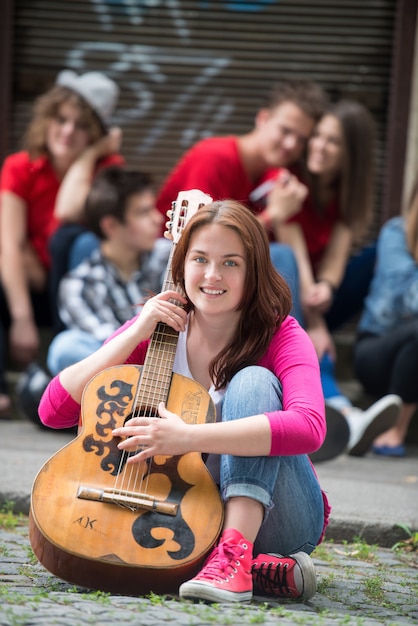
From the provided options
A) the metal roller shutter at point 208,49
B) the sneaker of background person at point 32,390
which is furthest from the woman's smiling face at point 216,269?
the metal roller shutter at point 208,49

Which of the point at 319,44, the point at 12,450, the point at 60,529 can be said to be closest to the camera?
the point at 60,529

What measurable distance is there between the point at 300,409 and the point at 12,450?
6.50 feet

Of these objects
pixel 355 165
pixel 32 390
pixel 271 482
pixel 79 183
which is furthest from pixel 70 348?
pixel 271 482

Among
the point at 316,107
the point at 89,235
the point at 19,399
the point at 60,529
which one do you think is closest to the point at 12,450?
the point at 19,399

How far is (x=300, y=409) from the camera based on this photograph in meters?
2.52

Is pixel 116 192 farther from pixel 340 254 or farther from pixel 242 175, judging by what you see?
pixel 340 254

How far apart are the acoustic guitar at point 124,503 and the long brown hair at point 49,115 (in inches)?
111

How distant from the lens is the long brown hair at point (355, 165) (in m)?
5.07

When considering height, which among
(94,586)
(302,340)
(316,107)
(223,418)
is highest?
(316,107)

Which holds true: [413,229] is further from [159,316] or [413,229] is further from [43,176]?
[159,316]

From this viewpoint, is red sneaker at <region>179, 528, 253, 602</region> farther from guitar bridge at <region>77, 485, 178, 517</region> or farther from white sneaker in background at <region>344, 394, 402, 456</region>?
white sneaker in background at <region>344, 394, 402, 456</region>

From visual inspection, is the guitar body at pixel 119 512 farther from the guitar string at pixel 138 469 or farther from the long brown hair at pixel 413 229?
the long brown hair at pixel 413 229

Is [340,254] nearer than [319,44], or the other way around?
[340,254]

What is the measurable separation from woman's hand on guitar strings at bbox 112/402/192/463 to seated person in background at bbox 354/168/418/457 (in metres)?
2.37
